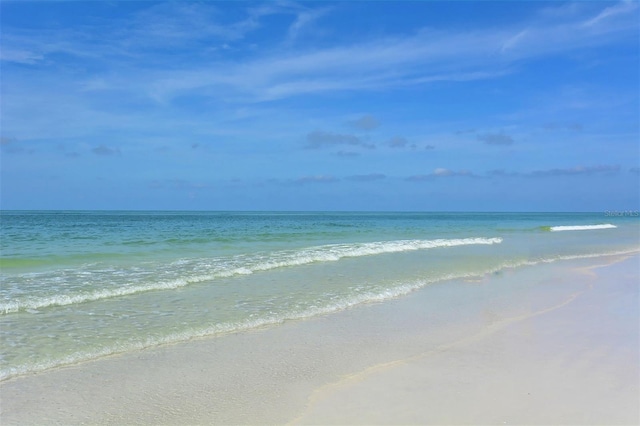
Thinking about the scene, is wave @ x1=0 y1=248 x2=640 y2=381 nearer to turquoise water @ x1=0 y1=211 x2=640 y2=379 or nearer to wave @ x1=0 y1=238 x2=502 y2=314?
turquoise water @ x1=0 y1=211 x2=640 y2=379

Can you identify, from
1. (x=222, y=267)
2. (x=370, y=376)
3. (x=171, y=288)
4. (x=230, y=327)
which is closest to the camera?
(x=370, y=376)

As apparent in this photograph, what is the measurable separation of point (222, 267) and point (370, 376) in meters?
9.73

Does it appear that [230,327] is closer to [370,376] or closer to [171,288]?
[370,376]

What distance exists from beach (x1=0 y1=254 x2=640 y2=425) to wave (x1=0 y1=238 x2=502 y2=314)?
3.94m

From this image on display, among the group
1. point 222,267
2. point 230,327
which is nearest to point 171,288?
point 222,267

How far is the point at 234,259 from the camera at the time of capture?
56.4ft

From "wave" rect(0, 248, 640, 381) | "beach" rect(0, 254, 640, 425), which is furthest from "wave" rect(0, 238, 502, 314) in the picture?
"beach" rect(0, 254, 640, 425)

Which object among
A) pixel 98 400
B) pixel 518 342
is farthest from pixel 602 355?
pixel 98 400

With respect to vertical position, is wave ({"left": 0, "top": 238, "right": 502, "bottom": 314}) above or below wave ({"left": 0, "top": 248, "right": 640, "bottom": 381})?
above

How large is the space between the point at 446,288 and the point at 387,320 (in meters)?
3.98

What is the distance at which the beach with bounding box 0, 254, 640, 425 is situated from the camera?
477 cm

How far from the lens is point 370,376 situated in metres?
5.81

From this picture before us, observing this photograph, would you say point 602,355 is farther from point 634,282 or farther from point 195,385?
point 634,282

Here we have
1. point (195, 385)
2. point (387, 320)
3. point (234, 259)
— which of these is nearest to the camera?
point (195, 385)
